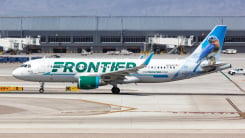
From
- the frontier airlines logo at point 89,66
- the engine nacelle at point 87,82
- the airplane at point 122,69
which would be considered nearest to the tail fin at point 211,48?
the airplane at point 122,69

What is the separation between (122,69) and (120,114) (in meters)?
15.5

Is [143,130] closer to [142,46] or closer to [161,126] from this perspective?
[161,126]

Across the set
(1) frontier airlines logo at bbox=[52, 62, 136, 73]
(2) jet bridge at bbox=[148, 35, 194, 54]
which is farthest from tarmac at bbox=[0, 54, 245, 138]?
(2) jet bridge at bbox=[148, 35, 194, 54]

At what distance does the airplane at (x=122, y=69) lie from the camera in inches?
2063

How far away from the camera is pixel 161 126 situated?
3241cm

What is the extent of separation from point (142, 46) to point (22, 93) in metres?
130

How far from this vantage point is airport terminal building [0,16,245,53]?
596ft

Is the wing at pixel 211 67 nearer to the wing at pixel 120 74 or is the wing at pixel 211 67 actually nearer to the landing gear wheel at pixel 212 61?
the landing gear wheel at pixel 212 61

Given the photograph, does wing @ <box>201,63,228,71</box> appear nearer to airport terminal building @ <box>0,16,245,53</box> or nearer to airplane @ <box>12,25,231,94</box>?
airplane @ <box>12,25,231,94</box>

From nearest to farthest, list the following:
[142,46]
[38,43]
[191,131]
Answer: [191,131], [38,43], [142,46]

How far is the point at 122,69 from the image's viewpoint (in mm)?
52938

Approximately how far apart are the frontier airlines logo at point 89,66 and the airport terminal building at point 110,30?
123m
